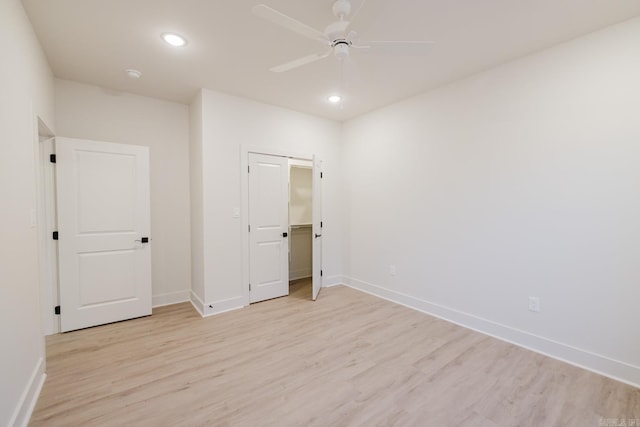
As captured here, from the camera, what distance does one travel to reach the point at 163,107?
3.70 metres

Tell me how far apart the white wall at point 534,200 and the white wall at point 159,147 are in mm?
2954

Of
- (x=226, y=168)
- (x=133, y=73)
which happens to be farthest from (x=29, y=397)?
(x=133, y=73)

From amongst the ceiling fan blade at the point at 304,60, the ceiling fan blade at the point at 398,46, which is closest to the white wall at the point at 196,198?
the ceiling fan blade at the point at 304,60

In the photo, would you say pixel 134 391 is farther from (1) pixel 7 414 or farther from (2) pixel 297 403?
(2) pixel 297 403

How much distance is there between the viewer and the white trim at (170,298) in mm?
3695

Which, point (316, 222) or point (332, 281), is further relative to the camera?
point (332, 281)

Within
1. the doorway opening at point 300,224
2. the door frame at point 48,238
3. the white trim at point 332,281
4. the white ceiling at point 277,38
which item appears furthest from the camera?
the doorway opening at point 300,224

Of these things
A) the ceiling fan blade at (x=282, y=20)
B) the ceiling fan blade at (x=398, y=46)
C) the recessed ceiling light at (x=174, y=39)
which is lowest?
the ceiling fan blade at (x=282, y=20)

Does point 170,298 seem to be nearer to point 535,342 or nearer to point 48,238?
point 48,238

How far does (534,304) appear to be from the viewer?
2592 mm

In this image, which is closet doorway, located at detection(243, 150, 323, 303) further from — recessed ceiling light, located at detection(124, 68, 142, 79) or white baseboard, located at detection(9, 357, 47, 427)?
white baseboard, located at detection(9, 357, 47, 427)

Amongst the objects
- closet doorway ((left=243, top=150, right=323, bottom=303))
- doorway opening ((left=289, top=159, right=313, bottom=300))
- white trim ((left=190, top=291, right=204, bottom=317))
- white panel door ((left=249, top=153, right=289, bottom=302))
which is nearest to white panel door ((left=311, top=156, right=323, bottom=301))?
closet doorway ((left=243, top=150, right=323, bottom=303))

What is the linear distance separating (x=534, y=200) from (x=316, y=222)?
2513mm

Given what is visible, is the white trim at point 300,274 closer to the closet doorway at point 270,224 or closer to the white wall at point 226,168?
the closet doorway at point 270,224
